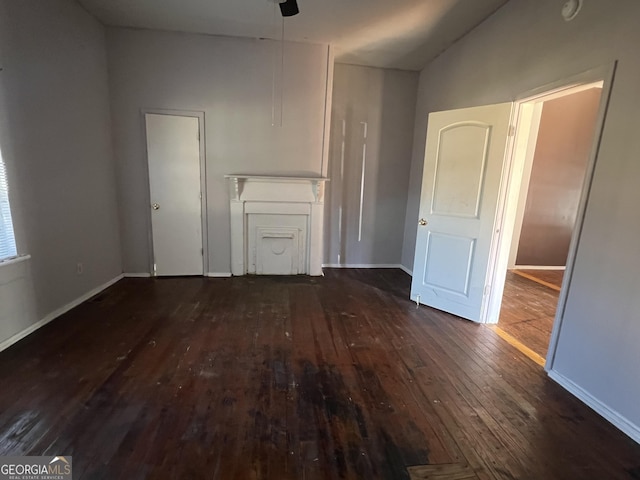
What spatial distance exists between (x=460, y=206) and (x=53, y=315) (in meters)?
3.98

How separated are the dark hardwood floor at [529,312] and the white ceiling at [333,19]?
3.03 meters

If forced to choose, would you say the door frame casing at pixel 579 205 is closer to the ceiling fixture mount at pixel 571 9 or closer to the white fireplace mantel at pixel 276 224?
the ceiling fixture mount at pixel 571 9

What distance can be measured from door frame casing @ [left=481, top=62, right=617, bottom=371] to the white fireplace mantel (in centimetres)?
213

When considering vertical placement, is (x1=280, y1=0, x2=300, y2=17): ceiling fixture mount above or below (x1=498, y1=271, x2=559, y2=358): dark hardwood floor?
above

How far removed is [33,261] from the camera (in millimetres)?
2617

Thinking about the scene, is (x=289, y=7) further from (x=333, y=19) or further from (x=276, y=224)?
(x=276, y=224)

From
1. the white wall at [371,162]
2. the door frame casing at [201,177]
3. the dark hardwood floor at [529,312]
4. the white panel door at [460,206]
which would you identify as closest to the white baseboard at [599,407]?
the dark hardwood floor at [529,312]

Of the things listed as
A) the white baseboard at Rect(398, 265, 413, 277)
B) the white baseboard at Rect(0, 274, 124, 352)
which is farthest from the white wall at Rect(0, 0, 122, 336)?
the white baseboard at Rect(398, 265, 413, 277)

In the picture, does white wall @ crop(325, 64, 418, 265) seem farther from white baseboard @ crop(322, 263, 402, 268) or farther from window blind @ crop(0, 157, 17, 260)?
window blind @ crop(0, 157, 17, 260)

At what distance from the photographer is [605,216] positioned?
1.97m

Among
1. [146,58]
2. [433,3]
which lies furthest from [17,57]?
[433,3]

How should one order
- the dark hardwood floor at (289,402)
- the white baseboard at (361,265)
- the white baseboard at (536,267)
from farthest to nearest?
the white baseboard at (536,267) < the white baseboard at (361,265) < the dark hardwood floor at (289,402)

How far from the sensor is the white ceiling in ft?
9.74

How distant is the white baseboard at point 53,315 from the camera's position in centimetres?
241
